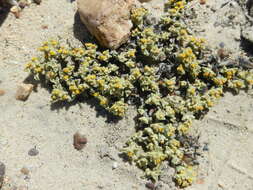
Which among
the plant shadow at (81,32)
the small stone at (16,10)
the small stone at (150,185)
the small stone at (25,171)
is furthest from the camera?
the small stone at (16,10)

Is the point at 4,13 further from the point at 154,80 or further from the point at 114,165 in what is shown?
the point at 114,165

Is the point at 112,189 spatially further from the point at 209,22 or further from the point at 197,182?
the point at 209,22

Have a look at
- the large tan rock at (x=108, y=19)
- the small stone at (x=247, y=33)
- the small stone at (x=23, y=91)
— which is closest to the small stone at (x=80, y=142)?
the small stone at (x=23, y=91)

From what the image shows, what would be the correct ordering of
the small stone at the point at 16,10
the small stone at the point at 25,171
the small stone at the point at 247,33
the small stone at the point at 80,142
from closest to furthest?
the small stone at the point at 25,171 < the small stone at the point at 80,142 < the small stone at the point at 247,33 < the small stone at the point at 16,10

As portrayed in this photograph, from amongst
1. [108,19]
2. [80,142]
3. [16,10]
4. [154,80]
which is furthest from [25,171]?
[16,10]

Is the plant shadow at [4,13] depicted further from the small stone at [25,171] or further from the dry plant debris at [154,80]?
the small stone at [25,171]
